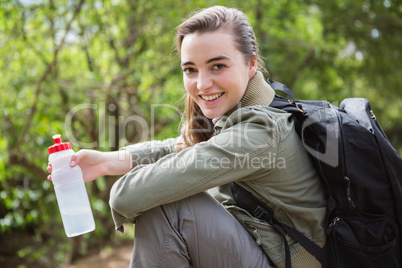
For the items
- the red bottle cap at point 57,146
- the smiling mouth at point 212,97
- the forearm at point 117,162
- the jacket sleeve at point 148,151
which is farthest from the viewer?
the jacket sleeve at point 148,151

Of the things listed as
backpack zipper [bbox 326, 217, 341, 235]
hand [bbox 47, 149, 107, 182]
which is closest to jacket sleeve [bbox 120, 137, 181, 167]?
hand [bbox 47, 149, 107, 182]

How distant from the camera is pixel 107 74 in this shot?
4.61 metres

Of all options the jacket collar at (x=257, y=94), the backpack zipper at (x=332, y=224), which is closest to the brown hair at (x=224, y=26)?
the jacket collar at (x=257, y=94)

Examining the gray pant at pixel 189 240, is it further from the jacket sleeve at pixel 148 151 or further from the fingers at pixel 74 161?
the jacket sleeve at pixel 148 151

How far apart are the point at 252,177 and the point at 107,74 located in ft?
10.6

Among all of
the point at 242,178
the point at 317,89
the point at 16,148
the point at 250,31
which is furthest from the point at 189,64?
the point at 317,89

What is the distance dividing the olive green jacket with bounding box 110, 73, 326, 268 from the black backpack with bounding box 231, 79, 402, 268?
0.17ft

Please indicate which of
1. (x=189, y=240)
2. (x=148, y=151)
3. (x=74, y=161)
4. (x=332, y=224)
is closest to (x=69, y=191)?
(x=74, y=161)

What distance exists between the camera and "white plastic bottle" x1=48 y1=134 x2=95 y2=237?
77.2 inches

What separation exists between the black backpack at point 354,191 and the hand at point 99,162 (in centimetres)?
92

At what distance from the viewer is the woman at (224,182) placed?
170 cm

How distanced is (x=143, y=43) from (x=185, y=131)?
272 cm

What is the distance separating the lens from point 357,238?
5.78ft

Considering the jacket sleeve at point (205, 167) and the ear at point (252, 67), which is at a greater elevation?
the ear at point (252, 67)
